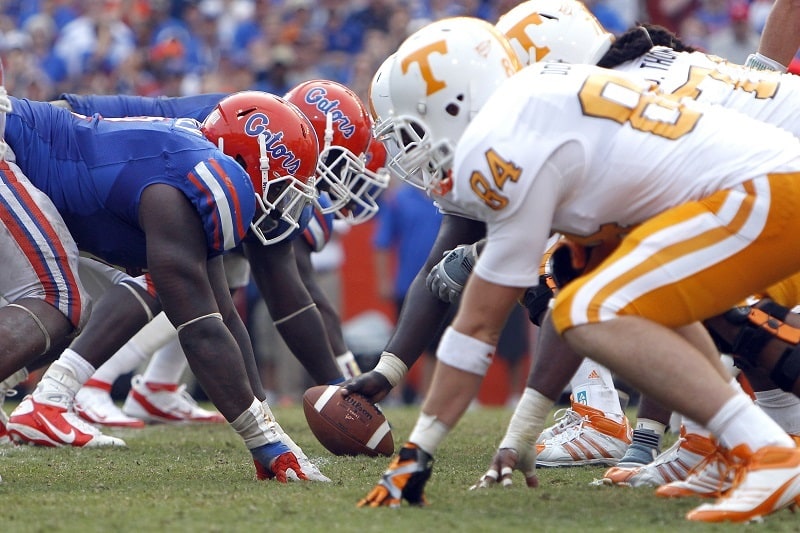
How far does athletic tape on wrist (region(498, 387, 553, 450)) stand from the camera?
3715mm

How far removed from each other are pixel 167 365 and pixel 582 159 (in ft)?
12.2

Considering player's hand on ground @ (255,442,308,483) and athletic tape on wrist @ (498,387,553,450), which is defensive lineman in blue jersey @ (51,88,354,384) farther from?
athletic tape on wrist @ (498,387,553,450)

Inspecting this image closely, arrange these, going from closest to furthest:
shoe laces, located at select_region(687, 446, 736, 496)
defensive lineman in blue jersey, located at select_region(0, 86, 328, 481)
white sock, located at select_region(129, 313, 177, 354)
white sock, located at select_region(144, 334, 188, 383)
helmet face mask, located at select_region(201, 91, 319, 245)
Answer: shoe laces, located at select_region(687, 446, 736, 496)
defensive lineman in blue jersey, located at select_region(0, 86, 328, 481)
helmet face mask, located at select_region(201, 91, 319, 245)
white sock, located at select_region(129, 313, 177, 354)
white sock, located at select_region(144, 334, 188, 383)

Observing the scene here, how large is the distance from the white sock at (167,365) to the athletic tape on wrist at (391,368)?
206cm

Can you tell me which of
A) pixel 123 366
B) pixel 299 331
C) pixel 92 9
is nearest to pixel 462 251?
pixel 299 331

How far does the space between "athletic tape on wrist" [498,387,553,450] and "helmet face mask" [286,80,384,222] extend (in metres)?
1.45

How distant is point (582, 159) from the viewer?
10.5 ft

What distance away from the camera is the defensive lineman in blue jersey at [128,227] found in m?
3.84

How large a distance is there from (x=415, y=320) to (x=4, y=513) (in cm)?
181

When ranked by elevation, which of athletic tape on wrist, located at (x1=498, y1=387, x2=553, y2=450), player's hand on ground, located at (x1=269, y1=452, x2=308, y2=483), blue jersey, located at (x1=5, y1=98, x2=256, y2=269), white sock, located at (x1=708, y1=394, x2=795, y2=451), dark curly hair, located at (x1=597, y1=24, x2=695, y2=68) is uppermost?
dark curly hair, located at (x1=597, y1=24, x2=695, y2=68)

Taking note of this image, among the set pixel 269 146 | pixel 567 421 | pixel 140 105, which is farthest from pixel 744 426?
pixel 140 105

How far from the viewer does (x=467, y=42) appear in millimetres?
3514

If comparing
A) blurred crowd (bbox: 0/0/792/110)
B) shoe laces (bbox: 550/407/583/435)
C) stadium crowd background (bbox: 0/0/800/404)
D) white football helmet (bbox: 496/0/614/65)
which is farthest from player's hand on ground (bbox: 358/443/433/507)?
blurred crowd (bbox: 0/0/792/110)

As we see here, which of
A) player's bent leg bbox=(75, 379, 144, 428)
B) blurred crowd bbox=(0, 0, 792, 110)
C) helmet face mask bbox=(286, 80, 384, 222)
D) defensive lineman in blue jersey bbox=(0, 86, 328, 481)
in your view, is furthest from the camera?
blurred crowd bbox=(0, 0, 792, 110)
